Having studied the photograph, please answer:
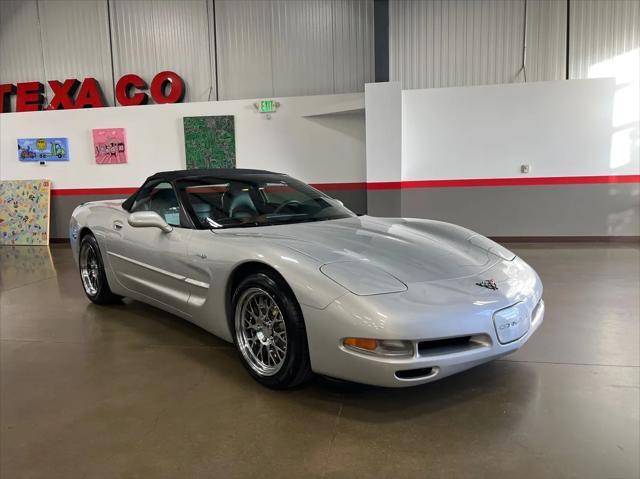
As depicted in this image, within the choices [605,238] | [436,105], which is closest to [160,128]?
[436,105]

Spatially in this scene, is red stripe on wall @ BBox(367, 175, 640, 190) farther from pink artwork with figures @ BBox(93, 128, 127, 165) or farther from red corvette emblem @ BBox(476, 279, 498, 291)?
red corvette emblem @ BBox(476, 279, 498, 291)

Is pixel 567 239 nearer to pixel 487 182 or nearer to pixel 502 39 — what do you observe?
pixel 487 182

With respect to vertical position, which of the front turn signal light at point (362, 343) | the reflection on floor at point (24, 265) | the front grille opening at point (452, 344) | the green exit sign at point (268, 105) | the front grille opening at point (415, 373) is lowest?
the reflection on floor at point (24, 265)

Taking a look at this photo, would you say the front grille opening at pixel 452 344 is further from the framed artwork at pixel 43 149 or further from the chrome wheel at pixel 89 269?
the framed artwork at pixel 43 149

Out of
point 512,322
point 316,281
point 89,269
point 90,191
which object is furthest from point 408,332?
point 90,191

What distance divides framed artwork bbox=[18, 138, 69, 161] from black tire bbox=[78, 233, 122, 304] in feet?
17.3

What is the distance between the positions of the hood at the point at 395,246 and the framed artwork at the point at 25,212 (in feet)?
24.4

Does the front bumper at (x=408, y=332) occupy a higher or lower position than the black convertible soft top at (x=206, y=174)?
lower

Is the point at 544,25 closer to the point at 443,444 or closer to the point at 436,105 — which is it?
the point at 436,105

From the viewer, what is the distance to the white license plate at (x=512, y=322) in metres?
2.07

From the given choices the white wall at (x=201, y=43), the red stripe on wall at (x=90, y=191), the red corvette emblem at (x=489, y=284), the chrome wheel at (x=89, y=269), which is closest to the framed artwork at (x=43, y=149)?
the red stripe on wall at (x=90, y=191)

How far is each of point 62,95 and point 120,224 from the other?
6772 mm

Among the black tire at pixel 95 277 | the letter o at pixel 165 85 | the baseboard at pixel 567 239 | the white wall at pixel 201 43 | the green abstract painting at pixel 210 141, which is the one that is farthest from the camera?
the letter o at pixel 165 85

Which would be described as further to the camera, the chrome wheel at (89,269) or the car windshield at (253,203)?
the chrome wheel at (89,269)
